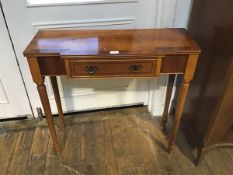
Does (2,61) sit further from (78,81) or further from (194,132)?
(194,132)

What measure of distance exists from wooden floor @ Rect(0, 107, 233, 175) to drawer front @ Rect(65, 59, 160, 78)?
65 centimetres

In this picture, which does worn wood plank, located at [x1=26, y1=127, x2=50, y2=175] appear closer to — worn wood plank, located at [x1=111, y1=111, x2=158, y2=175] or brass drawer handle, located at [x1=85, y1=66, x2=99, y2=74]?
worn wood plank, located at [x1=111, y1=111, x2=158, y2=175]

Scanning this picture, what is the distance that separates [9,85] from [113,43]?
0.91m

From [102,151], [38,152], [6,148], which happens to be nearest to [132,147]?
[102,151]

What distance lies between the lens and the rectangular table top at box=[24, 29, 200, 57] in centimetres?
100

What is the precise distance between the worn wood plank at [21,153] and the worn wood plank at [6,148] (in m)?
0.02

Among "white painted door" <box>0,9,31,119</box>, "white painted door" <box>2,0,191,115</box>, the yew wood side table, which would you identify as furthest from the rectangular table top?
"white painted door" <box>0,9,31,119</box>

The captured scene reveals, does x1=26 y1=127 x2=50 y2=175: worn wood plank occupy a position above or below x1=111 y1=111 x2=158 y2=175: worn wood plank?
below

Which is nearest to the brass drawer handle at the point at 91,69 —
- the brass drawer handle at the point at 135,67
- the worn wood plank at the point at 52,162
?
the brass drawer handle at the point at 135,67

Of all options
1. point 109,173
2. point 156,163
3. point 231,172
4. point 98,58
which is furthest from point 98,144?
point 231,172

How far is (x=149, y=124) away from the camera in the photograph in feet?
5.64

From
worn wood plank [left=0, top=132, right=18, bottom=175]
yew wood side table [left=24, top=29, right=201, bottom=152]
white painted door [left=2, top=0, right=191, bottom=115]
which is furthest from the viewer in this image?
worn wood plank [left=0, top=132, right=18, bottom=175]

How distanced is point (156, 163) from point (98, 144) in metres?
0.42

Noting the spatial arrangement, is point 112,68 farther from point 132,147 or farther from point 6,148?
point 6,148
